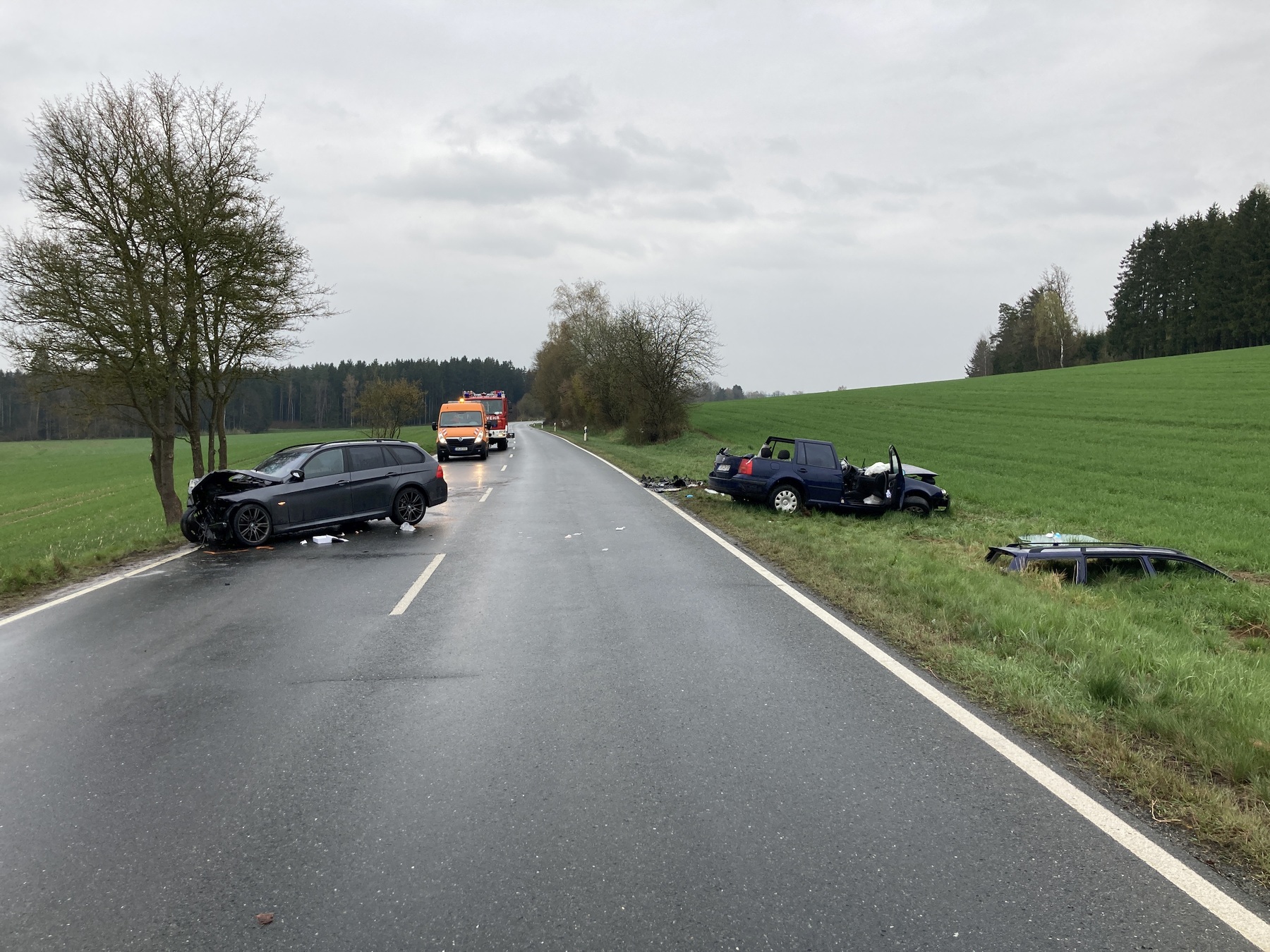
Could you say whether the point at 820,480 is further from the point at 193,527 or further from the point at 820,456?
the point at 193,527

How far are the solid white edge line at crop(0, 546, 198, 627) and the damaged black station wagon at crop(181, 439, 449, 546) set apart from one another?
23.0 inches

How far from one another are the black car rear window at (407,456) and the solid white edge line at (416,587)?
3572 millimetres

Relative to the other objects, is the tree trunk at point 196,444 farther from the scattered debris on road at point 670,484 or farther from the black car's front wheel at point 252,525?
the scattered debris on road at point 670,484

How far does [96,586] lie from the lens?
8797 mm

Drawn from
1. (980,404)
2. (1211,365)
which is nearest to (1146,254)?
(1211,365)

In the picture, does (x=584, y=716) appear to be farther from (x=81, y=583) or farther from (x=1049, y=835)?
(x=81, y=583)

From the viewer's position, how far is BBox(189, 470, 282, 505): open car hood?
11096mm

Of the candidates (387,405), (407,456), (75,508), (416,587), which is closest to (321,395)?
(387,405)

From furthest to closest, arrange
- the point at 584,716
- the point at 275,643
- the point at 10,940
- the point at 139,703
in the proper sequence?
1. the point at 275,643
2. the point at 139,703
3. the point at 584,716
4. the point at 10,940

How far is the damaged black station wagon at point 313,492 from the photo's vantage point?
36.5 ft

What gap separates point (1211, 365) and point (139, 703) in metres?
64.5

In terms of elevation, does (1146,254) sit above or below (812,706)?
above

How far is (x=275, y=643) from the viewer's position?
6.20 metres

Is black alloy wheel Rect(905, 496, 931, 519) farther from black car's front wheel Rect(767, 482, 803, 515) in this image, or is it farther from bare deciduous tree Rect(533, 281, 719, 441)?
bare deciduous tree Rect(533, 281, 719, 441)
